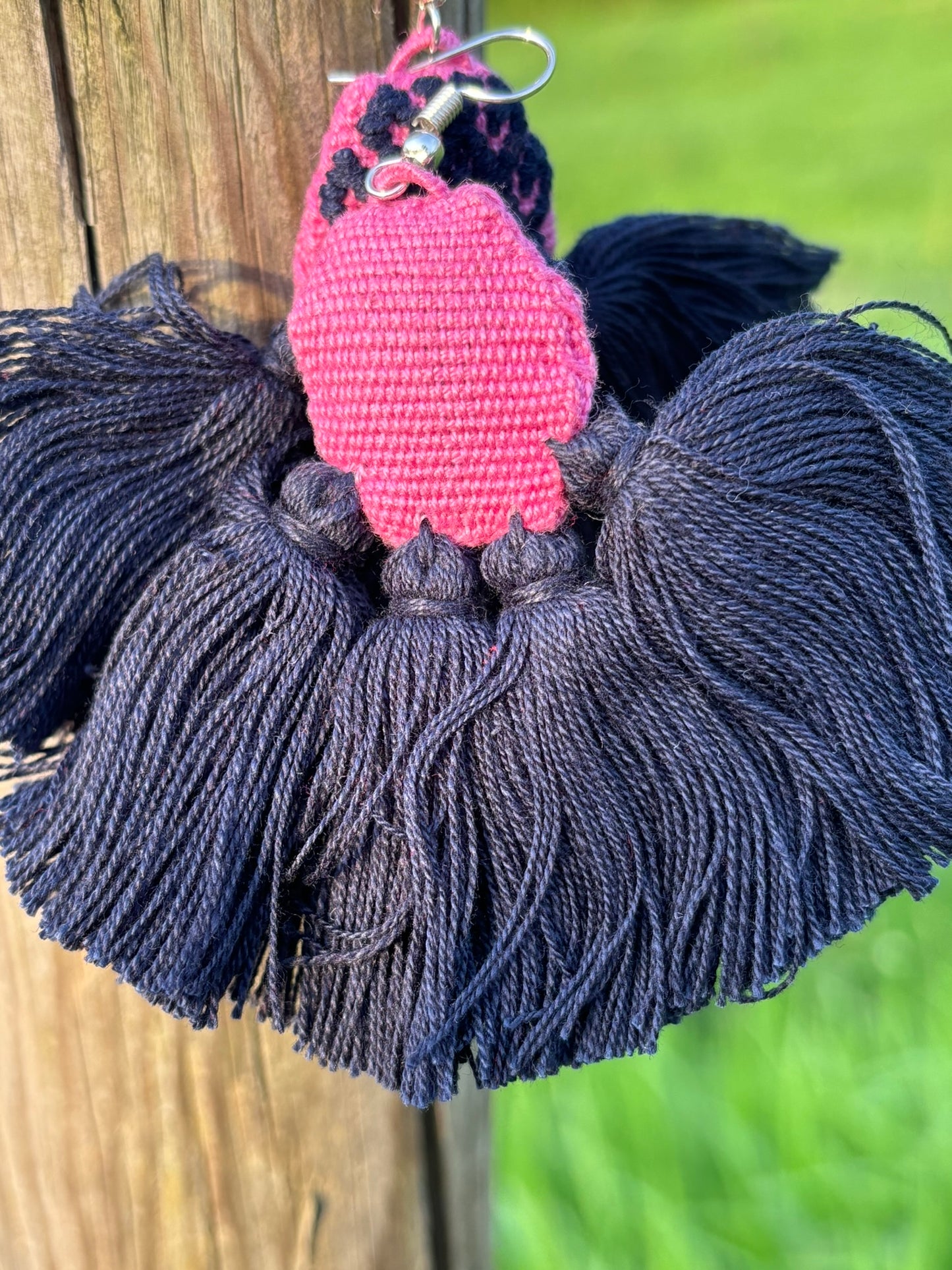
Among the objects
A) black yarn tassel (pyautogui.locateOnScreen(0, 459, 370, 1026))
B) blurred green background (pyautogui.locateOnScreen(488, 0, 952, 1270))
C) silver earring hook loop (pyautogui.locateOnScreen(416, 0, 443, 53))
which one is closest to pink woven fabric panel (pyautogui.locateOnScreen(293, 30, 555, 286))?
silver earring hook loop (pyautogui.locateOnScreen(416, 0, 443, 53))

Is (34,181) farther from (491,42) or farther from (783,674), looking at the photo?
(783,674)

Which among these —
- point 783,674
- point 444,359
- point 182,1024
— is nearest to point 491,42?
point 444,359

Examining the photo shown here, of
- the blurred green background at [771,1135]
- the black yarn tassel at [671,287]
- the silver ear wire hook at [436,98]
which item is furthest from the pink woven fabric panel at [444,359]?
the blurred green background at [771,1135]

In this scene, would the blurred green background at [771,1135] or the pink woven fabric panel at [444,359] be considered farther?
the blurred green background at [771,1135]

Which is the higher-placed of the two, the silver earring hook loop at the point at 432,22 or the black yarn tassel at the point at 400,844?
the silver earring hook loop at the point at 432,22

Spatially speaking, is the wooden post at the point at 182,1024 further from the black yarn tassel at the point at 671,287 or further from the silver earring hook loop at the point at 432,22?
the black yarn tassel at the point at 671,287

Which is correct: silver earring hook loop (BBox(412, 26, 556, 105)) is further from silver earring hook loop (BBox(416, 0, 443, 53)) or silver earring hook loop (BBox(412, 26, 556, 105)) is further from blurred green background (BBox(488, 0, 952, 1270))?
blurred green background (BBox(488, 0, 952, 1270))
